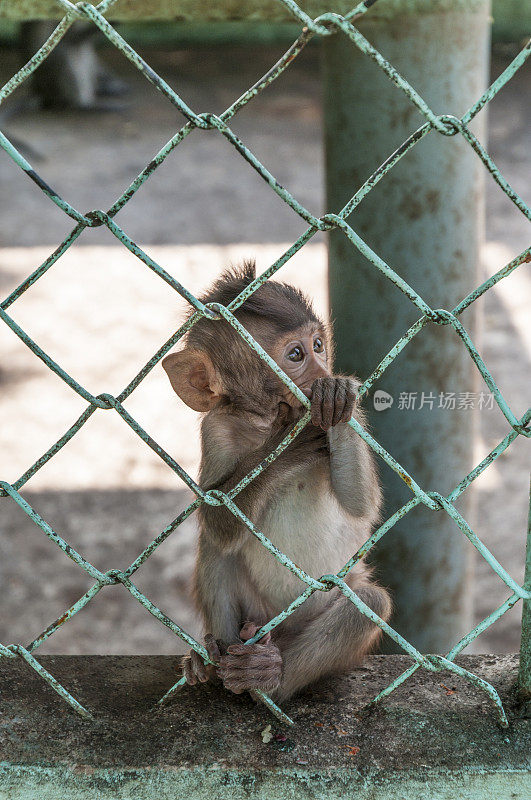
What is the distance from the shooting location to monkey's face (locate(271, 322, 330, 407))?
2.40 m

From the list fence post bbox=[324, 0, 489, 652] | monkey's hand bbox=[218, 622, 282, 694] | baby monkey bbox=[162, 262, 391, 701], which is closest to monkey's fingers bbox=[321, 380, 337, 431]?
baby monkey bbox=[162, 262, 391, 701]

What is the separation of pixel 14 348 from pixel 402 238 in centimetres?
432

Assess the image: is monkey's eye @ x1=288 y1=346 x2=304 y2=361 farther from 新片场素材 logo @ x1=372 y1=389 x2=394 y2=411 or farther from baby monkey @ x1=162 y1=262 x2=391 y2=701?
新片场素材 logo @ x1=372 y1=389 x2=394 y2=411

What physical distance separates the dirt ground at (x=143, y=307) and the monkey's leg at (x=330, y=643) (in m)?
0.84

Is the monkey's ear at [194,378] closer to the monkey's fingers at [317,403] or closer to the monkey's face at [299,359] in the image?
the monkey's face at [299,359]

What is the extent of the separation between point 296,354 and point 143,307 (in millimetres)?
4985

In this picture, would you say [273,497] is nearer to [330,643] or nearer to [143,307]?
[330,643]

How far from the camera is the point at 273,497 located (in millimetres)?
2564

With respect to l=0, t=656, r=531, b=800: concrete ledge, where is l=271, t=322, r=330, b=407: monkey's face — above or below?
above

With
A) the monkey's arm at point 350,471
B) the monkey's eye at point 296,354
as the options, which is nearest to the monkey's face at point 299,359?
the monkey's eye at point 296,354

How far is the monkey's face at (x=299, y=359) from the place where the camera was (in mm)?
2396

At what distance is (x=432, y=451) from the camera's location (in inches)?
122

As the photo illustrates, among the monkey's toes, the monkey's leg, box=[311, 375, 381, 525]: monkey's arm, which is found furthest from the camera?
box=[311, 375, 381, 525]: monkey's arm

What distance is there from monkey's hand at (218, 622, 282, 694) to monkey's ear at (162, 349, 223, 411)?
68 centimetres
